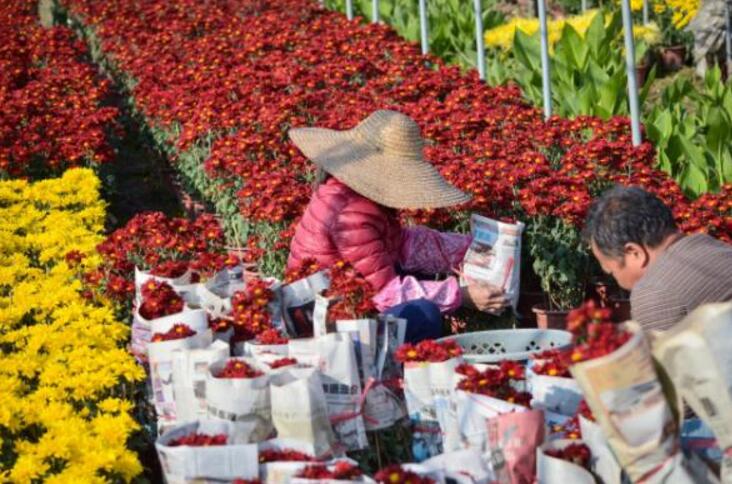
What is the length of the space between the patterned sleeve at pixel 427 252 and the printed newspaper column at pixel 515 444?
1.75 metres

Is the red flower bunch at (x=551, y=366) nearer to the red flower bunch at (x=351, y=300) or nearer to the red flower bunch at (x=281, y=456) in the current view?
the red flower bunch at (x=351, y=300)

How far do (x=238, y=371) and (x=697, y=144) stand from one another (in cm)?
441

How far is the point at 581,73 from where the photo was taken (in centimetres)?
870

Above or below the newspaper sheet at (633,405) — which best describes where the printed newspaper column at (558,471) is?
below

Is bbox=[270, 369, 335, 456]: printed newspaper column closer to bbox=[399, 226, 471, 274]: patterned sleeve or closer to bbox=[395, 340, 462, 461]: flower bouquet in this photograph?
bbox=[395, 340, 462, 461]: flower bouquet

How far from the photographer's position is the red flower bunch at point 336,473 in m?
3.14

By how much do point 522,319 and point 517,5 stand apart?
12.2m

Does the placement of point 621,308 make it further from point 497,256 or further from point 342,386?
point 342,386

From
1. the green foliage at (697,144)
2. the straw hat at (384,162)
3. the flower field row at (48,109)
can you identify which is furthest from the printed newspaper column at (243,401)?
the flower field row at (48,109)

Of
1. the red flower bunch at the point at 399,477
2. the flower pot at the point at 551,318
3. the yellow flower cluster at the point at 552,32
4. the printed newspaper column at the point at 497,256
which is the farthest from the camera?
the yellow flower cluster at the point at 552,32

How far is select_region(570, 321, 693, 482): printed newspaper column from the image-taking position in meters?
2.68

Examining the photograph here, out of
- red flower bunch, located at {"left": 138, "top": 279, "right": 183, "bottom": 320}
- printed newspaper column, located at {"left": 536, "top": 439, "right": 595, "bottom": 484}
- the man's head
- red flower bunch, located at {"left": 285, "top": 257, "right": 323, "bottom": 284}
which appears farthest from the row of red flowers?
printed newspaper column, located at {"left": 536, "top": 439, "right": 595, "bottom": 484}

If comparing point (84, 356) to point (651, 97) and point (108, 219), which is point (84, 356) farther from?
point (651, 97)

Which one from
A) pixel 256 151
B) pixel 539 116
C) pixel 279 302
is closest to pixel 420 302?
pixel 279 302
